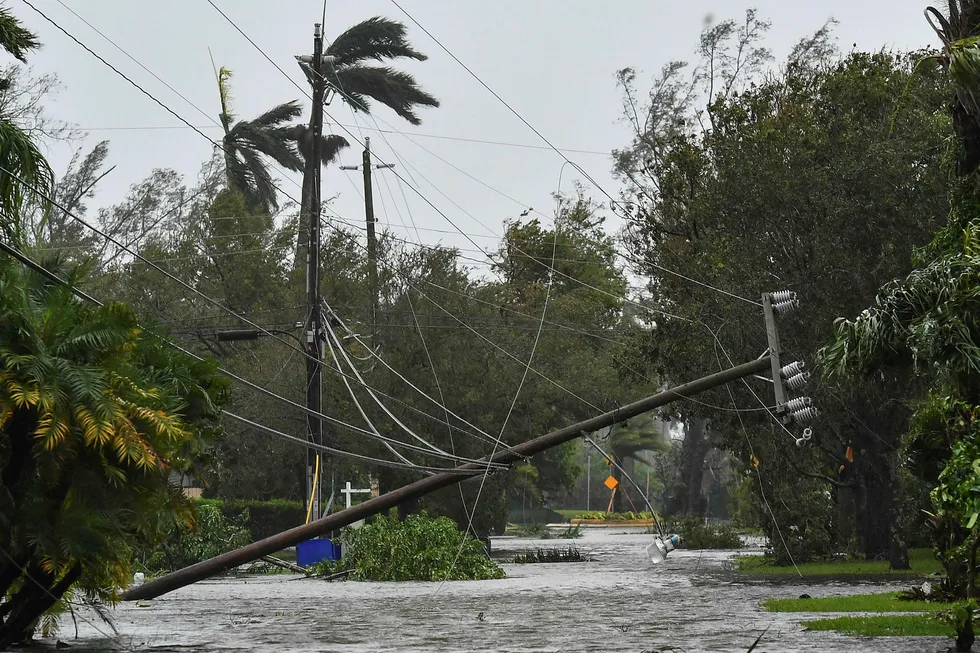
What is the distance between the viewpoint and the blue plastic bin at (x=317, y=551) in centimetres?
3069

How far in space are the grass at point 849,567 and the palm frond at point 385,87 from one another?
647 inches

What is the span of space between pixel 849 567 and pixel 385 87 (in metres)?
19.1

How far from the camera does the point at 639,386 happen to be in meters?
45.9

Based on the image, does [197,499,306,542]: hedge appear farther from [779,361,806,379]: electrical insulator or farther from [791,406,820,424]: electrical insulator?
[791,406,820,424]: electrical insulator

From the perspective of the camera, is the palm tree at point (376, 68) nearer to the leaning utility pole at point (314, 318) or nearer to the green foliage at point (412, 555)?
the leaning utility pole at point (314, 318)

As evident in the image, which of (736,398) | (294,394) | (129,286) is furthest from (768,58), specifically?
(129,286)

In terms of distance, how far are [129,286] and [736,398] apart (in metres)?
29.3

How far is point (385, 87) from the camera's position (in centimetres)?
3888

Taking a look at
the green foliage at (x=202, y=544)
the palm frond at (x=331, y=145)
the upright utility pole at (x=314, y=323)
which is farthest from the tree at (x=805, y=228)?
the palm frond at (x=331, y=145)

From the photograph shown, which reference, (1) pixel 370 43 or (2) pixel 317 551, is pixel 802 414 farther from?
(1) pixel 370 43

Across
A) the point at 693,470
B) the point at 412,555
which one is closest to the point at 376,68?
the point at 412,555

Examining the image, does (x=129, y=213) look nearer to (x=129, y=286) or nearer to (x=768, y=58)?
(x=129, y=286)

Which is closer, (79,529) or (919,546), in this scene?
(79,529)

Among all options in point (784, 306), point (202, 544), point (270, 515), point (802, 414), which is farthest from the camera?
point (270, 515)
